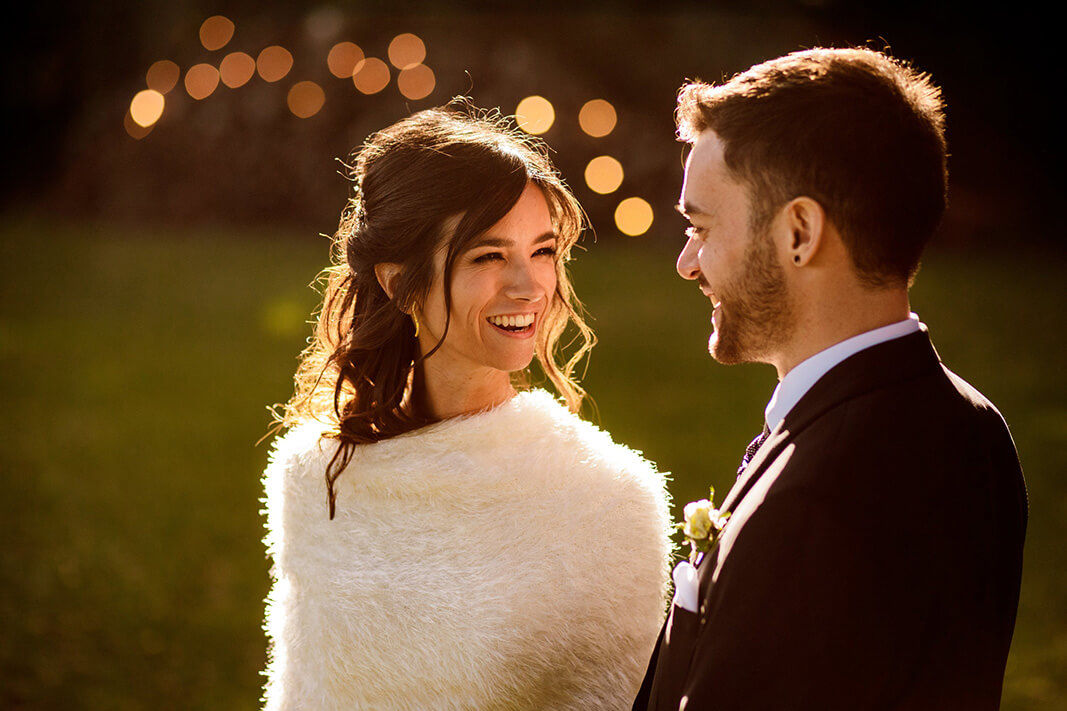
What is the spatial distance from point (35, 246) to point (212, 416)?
8.01m

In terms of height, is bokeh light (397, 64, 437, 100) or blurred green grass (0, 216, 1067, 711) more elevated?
bokeh light (397, 64, 437, 100)

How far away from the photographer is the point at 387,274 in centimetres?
275

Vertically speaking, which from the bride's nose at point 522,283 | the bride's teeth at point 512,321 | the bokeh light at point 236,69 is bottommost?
the bride's teeth at point 512,321

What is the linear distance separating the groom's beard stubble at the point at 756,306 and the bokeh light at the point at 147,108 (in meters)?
16.1

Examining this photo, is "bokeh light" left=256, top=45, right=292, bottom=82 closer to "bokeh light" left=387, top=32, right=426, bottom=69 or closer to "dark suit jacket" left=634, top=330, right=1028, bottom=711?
"bokeh light" left=387, top=32, right=426, bottom=69

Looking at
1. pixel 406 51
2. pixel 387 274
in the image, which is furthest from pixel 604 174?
pixel 387 274

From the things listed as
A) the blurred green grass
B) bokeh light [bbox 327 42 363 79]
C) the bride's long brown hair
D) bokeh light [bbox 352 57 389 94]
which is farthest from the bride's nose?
bokeh light [bbox 327 42 363 79]

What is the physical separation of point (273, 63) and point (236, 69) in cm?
62

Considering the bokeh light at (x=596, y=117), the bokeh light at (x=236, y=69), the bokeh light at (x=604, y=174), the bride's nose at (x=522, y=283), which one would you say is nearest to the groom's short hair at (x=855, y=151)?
the bride's nose at (x=522, y=283)

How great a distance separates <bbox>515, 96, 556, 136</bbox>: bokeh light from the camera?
14.1 m

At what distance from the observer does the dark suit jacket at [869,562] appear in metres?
1.43

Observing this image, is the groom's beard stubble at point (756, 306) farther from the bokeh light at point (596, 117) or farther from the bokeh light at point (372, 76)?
the bokeh light at point (372, 76)

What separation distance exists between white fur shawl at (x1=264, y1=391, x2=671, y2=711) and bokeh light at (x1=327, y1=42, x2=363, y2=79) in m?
13.9

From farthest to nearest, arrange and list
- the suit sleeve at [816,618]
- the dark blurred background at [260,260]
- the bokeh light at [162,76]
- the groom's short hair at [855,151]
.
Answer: the bokeh light at [162,76]
the dark blurred background at [260,260]
the groom's short hair at [855,151]
the suit sleeve at [816,618]
